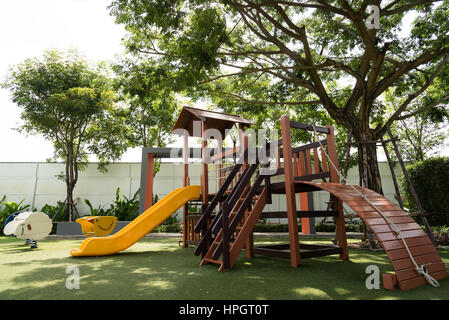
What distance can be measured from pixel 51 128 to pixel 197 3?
12.0 meters

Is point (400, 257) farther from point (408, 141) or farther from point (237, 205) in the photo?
point (408, 141)

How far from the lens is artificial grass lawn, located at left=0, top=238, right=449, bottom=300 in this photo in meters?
3.37

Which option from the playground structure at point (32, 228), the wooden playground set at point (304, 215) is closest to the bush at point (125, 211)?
the playground structure at point (32, 228)

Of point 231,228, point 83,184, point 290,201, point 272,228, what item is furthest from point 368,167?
point 83,184

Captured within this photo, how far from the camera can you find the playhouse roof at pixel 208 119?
8.16 m

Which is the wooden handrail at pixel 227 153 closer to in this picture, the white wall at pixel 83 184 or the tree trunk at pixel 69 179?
the white wall at pixel 83 184

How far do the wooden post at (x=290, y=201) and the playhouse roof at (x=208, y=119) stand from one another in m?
2.92

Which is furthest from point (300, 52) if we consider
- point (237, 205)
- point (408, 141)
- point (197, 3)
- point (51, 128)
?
point (408, 141)

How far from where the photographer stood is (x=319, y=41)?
9.82m

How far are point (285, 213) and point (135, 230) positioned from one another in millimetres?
4173

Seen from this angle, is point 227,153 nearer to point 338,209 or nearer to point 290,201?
point 290,201

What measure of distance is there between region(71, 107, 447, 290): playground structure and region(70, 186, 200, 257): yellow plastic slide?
22mm

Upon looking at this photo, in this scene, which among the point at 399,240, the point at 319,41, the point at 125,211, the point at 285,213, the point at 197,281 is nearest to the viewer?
the point at 399,240
